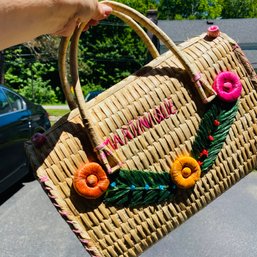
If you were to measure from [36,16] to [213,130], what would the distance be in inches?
24.9

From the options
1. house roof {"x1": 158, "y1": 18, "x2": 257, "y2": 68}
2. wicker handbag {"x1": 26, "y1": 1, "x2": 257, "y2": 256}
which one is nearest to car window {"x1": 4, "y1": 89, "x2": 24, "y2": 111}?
wicker handbag {"x1": 26, "y1": 1, "x2": 257, "y2": 256}

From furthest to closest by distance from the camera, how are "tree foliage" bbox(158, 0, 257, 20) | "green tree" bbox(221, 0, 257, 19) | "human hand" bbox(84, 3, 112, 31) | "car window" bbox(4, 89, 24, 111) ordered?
"green tree" bbox(221, 0, 257, 19), "tree foliage" bbox(158, 0, 257, 20), "car window" bbox(4, 89, 24, 111), "human hand" bbox(84, 3, 112, 31)

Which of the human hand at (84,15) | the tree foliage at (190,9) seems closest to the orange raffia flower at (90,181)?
the human hand at (84,15)

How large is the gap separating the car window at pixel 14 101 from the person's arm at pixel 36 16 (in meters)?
4.11

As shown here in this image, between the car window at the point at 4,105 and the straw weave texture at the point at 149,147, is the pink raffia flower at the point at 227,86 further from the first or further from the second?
the car window at the point at 4,105

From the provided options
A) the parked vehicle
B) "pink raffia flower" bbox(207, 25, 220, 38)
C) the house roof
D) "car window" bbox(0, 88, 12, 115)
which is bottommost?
the house roof

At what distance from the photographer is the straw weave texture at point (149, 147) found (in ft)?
3.72

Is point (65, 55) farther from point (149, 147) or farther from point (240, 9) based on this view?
point (240, 9)

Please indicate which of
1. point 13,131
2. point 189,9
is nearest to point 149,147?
point 13,131

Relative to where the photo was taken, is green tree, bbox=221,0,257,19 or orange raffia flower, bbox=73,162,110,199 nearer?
orange raffia flower, bbox=73,162,110,199

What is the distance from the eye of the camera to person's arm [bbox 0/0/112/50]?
0.69 meters

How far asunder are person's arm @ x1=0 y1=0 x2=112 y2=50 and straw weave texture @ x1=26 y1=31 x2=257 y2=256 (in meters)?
0.27

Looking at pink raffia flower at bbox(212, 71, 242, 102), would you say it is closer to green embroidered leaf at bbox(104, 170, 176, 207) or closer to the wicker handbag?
the wicker handbag

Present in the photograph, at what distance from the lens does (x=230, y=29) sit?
78.4 feet
